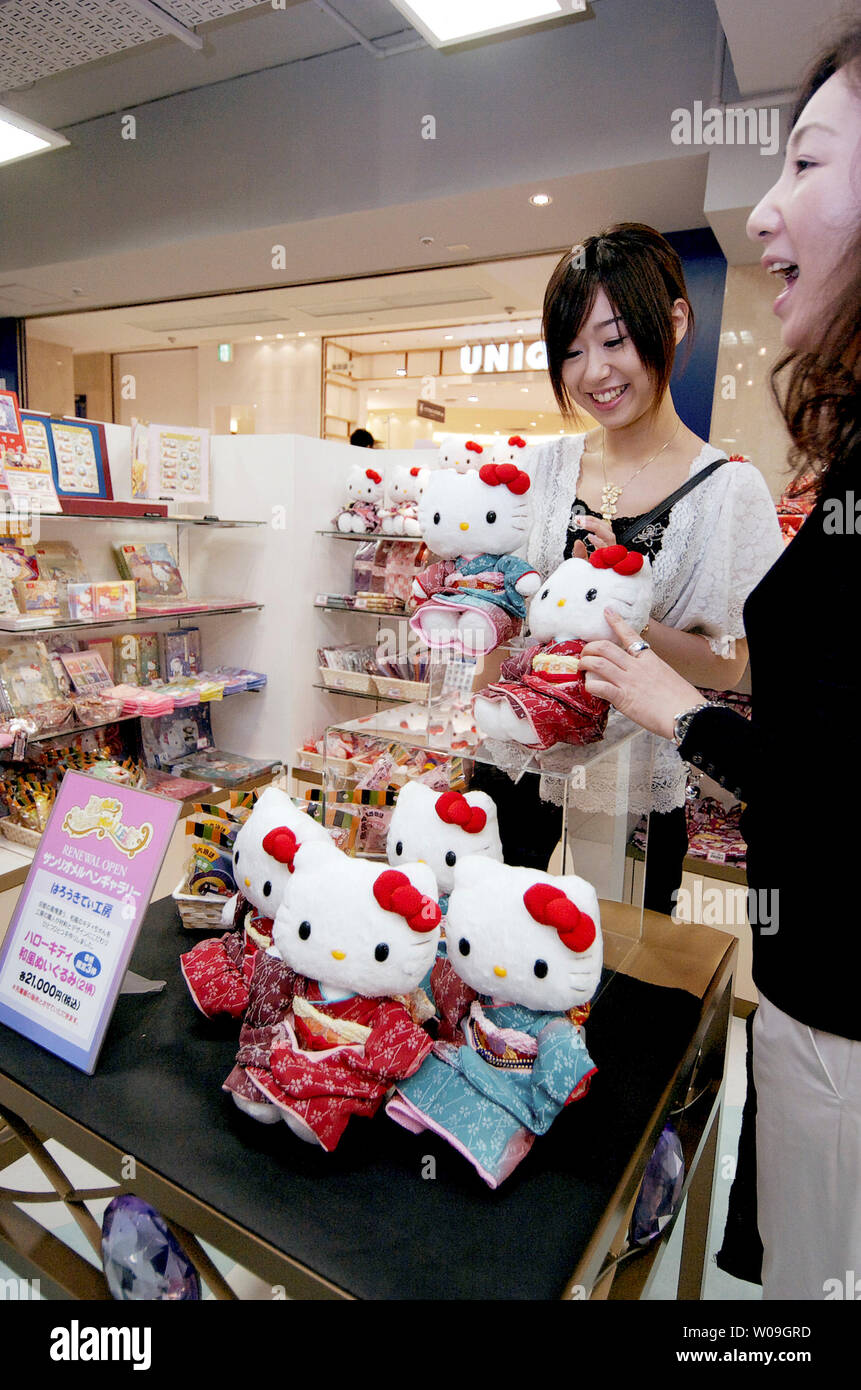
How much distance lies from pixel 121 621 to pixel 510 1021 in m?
2.74

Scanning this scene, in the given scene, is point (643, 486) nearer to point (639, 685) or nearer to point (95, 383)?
point (639, 685)

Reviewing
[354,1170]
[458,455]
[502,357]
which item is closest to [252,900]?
[354,1170]

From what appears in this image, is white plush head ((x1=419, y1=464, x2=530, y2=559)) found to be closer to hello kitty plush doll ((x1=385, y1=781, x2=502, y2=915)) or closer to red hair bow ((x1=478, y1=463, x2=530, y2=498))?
red hair bow ((x1=478, y1=463, x2=530, y2=498))

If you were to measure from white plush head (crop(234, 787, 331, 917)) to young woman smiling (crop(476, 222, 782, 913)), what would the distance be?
35cm

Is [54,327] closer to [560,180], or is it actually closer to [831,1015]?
[560,180]

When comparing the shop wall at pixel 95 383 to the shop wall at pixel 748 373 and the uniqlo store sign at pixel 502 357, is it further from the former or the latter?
the shop wall at pixel 748 373

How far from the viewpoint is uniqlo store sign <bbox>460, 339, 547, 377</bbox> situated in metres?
6.28

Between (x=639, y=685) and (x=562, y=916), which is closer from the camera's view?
(x=562, y=916)

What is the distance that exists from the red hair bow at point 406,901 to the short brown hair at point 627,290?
913 millimetres

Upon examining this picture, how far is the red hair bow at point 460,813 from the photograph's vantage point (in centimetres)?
117

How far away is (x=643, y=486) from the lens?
1.46 meters

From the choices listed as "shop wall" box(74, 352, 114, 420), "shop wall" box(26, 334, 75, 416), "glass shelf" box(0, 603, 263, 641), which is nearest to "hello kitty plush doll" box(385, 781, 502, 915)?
"glass shelf" box(0, 603, 263, 641)

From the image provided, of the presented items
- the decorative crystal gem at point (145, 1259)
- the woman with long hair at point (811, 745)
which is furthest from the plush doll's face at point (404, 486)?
the decorative crystal gem at point (145, 1259)

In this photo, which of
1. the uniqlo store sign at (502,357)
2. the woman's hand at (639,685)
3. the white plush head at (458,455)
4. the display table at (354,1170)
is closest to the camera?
the display table at (354,1170)
